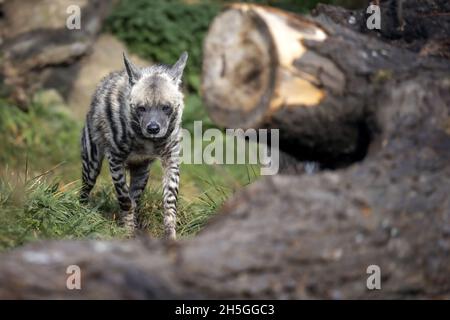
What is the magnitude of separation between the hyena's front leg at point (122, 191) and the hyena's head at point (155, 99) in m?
0.40

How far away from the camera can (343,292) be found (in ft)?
14.3

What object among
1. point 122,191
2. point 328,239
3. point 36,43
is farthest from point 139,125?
point 36,43

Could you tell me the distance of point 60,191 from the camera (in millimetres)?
7090

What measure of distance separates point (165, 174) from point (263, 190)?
314 cm

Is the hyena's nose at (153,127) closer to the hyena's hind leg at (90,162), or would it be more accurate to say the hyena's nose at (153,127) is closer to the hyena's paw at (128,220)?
the hyena's paw at (128,220)

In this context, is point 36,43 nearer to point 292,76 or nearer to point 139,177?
point 139,177

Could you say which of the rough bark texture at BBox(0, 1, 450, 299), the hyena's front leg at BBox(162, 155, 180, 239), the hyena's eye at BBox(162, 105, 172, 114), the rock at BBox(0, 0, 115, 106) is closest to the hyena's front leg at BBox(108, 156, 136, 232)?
the hyena's front leg at BBox(162, 155, 180, 239)

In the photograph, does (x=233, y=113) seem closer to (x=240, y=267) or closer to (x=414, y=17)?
(x=240, y=267)

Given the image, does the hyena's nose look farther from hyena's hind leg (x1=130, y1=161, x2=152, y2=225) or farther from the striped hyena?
hyena's hind leg (x1=130, y1=161, x2=152, y2=225)

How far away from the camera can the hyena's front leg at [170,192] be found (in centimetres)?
701

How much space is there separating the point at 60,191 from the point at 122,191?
57 centimetres

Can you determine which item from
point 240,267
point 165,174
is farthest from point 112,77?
point 240,267

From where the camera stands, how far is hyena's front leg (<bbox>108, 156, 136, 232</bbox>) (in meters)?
7.28

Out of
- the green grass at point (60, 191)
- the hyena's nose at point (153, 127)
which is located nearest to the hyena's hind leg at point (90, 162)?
the green grass at point (60, 191)
